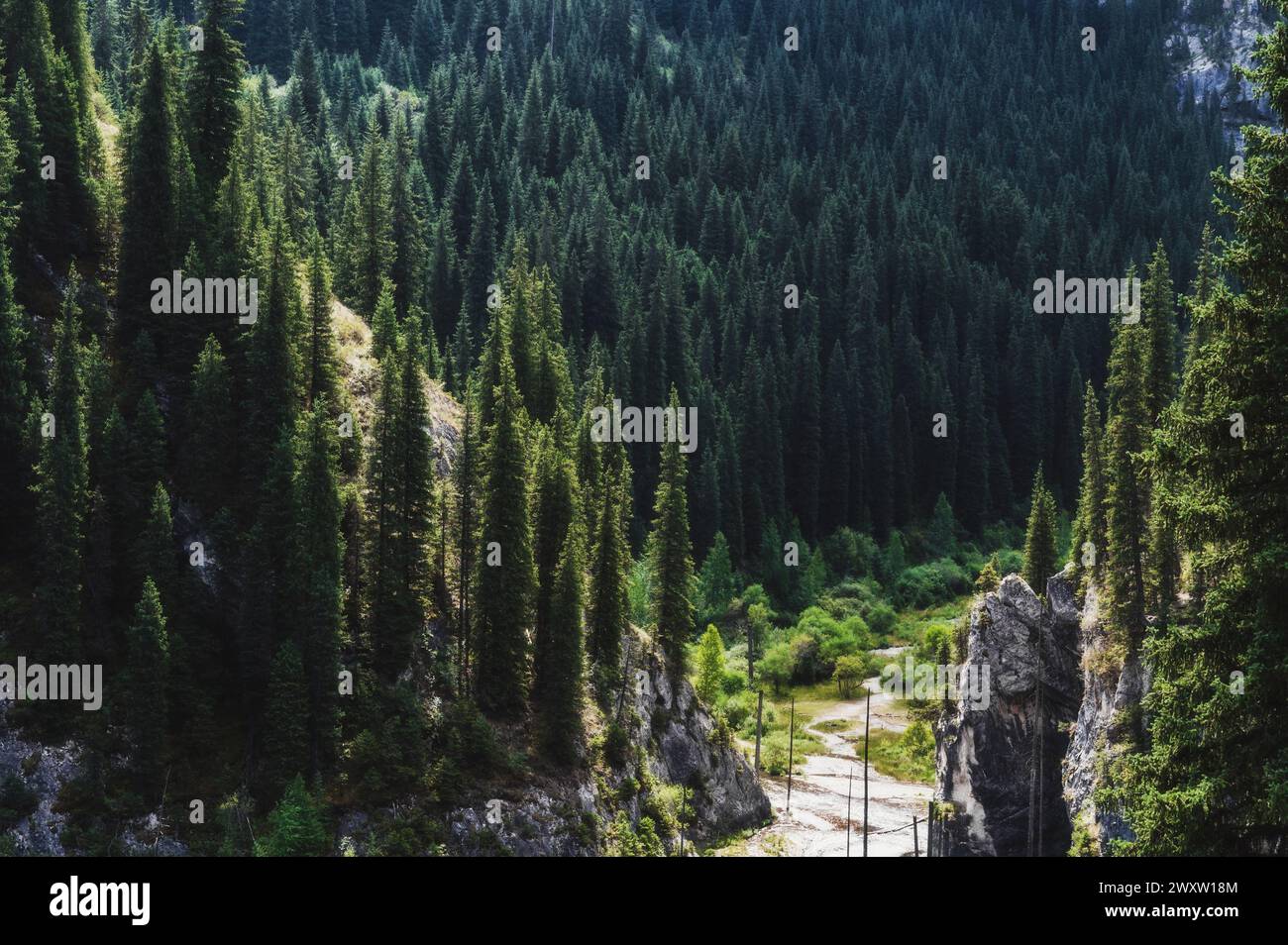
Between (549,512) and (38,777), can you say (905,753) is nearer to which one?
(549,512)

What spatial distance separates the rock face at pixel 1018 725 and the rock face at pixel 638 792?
41.1 feet

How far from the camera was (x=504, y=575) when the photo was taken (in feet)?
231

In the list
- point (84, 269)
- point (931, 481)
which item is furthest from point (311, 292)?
point (931, 481)

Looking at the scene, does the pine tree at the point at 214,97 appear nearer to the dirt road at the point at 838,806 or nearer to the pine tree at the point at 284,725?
the pine tree at the point at 284,725

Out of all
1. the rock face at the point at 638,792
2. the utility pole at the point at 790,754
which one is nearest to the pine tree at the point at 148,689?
the rock face at the point at 638,792

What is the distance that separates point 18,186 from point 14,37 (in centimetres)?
1209

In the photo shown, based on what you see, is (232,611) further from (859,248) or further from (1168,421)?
(859,248)

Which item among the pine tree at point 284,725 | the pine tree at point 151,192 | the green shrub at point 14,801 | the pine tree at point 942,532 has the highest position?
the pine tree at point 151,192

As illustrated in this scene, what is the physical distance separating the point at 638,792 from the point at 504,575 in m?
13.8

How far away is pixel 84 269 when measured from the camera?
73625 mm

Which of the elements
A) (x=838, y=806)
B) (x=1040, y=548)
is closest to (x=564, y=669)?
(x=838, y=806)

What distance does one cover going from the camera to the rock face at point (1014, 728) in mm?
78438

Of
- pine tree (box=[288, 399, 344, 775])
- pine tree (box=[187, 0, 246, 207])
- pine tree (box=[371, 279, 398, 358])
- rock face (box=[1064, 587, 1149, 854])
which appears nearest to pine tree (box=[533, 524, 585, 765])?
pine tree (box=[288, 399, 344, 775])
